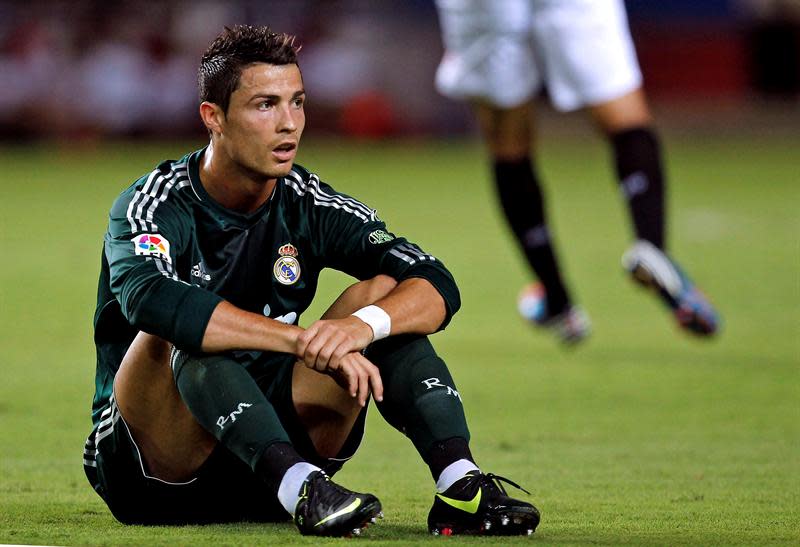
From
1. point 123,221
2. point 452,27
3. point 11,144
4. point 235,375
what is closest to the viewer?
point 235,375

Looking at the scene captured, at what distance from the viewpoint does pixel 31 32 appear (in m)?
21.9

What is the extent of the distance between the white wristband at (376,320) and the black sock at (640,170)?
300 centimetres

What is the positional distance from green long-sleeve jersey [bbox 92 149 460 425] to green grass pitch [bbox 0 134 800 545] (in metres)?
0.60

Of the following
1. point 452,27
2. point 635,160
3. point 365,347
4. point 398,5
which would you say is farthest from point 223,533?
point 398,5

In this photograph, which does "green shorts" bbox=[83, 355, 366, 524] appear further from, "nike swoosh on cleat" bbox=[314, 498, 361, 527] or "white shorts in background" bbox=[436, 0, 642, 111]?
"white shorts in background" bbox=[436, 0, 642, 111]

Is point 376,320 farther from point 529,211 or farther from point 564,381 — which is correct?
point 529,211

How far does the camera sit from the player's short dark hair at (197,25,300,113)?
163 inches

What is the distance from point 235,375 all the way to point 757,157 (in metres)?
16.3

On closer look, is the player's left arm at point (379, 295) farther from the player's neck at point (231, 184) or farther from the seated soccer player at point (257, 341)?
the player's neck at point (231, 184)

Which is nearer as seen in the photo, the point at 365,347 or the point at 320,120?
the point at 365,347

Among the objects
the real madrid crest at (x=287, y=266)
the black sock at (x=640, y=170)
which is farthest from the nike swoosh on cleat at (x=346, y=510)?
the black sock at (x=640, y=170)

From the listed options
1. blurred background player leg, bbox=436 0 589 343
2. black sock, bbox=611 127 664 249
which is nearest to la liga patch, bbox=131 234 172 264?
black sock, bbox=611 127 664 249

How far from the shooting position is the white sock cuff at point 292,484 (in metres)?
3.68

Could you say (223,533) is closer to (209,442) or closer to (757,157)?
(209,442)
